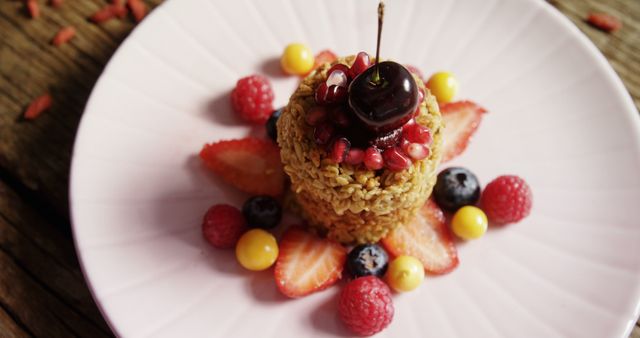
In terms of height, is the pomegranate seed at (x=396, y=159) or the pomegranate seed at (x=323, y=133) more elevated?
the pomegranate seed at (x=323, y=133)

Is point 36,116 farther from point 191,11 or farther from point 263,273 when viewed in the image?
point 263,273

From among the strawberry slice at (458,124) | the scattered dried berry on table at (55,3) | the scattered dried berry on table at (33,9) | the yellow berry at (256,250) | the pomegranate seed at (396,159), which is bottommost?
the strawberry slice at (458,124)

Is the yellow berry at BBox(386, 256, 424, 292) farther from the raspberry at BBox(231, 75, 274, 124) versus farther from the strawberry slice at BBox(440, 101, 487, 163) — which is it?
the raspberry at BBox(231, 75, 274, 124)

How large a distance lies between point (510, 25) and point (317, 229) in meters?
1.20

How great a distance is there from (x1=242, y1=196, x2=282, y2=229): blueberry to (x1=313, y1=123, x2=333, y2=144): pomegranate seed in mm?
413

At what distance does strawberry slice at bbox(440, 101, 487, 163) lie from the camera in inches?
93.3

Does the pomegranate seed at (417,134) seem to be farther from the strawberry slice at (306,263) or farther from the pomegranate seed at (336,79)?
the strawberry slice at (306,263)

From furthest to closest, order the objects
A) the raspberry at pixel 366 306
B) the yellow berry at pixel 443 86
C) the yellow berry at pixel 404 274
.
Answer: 1. the yellow berry at pixel 443 86
2. the yellow berry at pixel 404 274
3. the raspberry at pixel 366 306

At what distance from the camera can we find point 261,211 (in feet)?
7.20

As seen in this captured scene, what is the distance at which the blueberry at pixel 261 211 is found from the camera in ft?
7.20

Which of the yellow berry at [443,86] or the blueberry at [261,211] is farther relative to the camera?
the yellow berry at [443,86]

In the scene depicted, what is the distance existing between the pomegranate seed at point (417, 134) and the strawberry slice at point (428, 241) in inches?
17.7

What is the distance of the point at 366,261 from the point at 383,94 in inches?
26.2

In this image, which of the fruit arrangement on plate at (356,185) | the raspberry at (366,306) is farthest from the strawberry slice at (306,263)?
the raspberry at (366,306)
